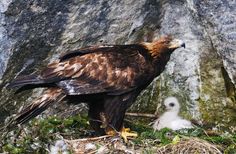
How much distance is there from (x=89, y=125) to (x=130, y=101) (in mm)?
626

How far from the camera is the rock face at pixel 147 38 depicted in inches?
309

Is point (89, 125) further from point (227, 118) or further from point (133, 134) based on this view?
point (227, 118)

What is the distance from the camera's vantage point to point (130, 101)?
24.2 ft

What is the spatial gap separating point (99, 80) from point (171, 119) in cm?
130

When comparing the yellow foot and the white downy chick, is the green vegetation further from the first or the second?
→ the white downy chick

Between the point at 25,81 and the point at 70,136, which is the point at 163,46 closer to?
the point at 70,136

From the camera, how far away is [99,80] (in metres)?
7.20

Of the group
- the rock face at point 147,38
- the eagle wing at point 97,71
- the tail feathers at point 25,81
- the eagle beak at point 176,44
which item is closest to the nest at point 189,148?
the eagle wing at point 97,71

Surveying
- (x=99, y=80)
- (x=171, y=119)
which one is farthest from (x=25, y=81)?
(x=171, y=119)

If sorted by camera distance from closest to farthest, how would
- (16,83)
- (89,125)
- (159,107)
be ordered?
(16,83), (89,125), (159,107)

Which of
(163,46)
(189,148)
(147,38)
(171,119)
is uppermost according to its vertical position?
(163,46)

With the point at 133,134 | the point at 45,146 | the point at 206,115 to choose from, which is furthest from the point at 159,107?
the point at 45,146

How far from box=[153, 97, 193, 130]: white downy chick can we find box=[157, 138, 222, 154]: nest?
95 centimetres

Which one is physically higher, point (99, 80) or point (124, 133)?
point (99, 80)
